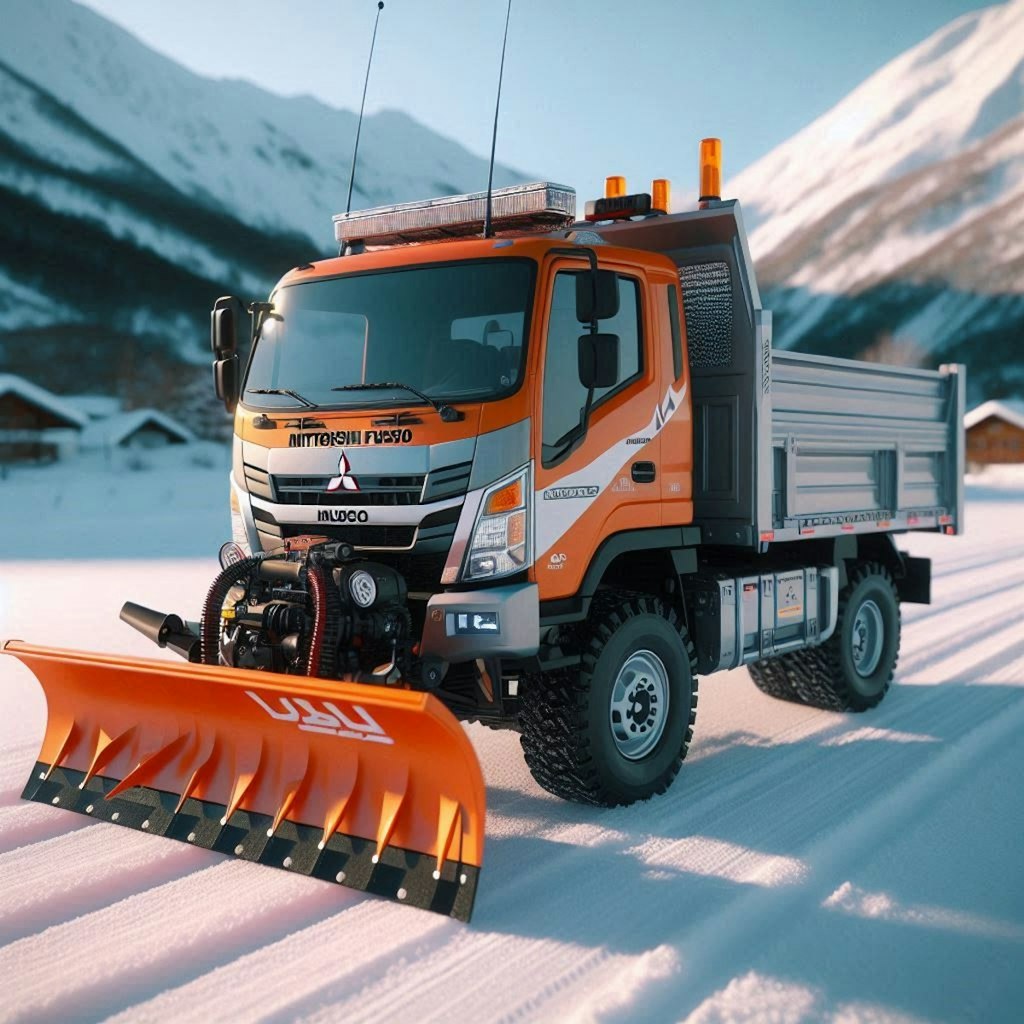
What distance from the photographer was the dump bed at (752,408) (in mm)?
6039

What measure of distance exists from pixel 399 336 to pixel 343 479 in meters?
0.75

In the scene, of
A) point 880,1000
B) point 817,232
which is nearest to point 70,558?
point 880,1000

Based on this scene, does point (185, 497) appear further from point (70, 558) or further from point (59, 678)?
point (59, 678)

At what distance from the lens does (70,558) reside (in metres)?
16.2

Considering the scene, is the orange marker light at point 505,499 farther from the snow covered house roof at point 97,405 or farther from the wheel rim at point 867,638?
the snow covered house roof at point 97,405

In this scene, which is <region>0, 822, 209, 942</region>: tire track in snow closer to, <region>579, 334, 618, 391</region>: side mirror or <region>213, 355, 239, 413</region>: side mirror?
<region>213, 355, 239, 413</region>: side mirror

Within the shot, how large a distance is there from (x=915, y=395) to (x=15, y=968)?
21.0 ft

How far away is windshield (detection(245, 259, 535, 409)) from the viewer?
5.02 metres

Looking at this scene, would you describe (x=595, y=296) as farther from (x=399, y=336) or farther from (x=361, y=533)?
(x=361, y=533)

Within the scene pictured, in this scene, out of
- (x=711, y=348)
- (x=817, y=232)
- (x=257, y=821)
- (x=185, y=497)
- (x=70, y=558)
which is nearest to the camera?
(x=257, y=821)

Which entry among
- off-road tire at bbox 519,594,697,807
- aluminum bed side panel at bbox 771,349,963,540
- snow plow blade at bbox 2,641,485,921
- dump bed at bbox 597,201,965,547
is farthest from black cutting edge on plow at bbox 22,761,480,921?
aluminum bed side panel at bbox 771,349,963,540

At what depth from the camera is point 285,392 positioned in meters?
5.41

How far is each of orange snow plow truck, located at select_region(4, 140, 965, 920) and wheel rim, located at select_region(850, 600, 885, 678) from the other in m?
1.29

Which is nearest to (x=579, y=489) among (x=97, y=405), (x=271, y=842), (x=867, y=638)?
(x=271, y=842)
